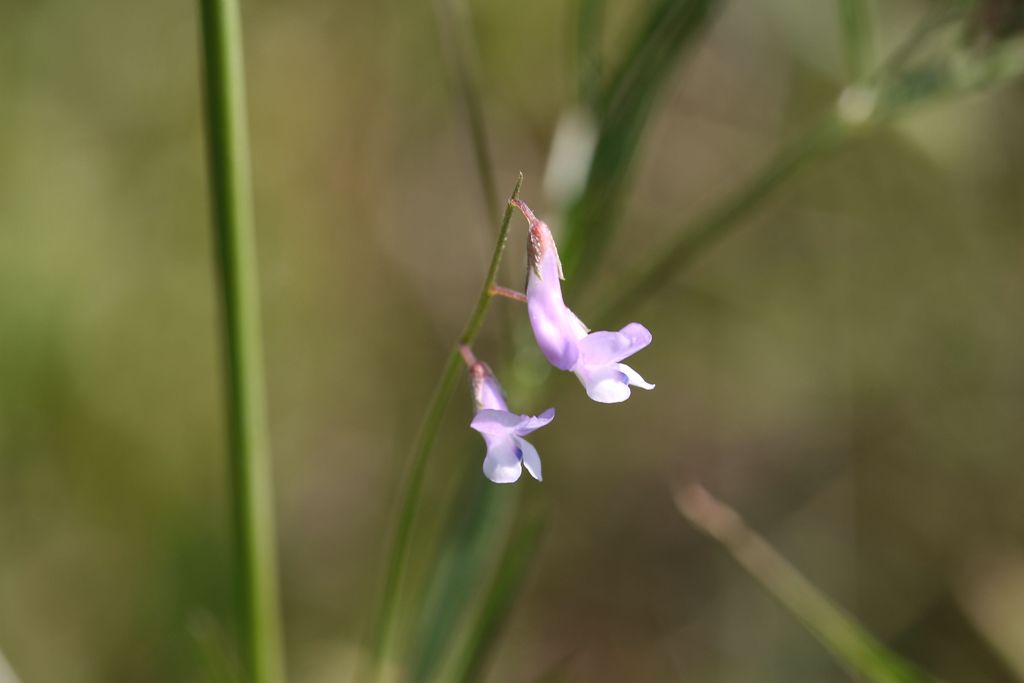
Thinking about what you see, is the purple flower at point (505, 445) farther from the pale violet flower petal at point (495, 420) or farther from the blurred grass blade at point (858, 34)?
the blurred grass blade at point (858, 34)

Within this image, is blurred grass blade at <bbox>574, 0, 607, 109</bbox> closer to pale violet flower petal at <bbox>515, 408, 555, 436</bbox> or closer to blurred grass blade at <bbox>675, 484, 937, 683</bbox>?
blurred grass blade at <bbox>675, 484, 937, 683</bbox>

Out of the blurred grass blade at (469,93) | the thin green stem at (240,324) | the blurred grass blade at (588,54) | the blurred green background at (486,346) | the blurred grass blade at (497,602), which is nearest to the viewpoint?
the thin green stem at (240,324)

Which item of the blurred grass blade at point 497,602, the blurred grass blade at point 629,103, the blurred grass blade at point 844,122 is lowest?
the blurred grass blade at point 497,602

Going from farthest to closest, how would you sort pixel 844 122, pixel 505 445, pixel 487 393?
1. pixel 844 122
2. pixel 487 393
3. pixel 505 445

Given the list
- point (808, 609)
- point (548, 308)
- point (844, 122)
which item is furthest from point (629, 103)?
point (808, 609)

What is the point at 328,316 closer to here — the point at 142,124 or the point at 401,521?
the point at 142,124

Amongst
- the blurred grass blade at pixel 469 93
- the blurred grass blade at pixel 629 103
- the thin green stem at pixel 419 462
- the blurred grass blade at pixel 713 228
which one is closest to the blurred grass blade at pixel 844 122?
the blurred grass blade at pixel 713 228

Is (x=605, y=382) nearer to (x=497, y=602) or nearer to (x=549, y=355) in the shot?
(x=549, y=355)

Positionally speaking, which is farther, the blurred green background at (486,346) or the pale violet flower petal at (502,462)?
the blurred green background at (486,346)

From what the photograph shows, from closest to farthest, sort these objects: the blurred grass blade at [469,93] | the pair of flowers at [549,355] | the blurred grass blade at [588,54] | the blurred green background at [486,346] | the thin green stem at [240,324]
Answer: the pair of flowers at [549,355], the thin green stem at [240,324], the blurred grass blade at [469,93], the blurred grass blade at [588,54], the blurred green background at [486,346]
